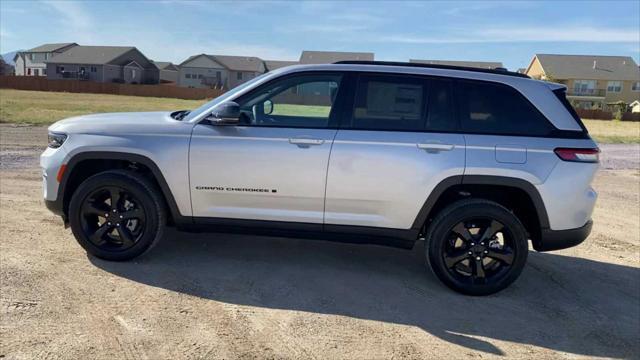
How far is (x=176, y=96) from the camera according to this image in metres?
56.0

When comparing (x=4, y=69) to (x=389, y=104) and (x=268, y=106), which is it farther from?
(x=389, y=104)

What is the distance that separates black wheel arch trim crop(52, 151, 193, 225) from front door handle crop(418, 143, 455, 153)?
2221 millimetres

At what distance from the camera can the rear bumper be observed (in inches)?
164

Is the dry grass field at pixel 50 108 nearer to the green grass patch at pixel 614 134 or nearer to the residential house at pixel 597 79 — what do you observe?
the green grass patch at pixel 614 134

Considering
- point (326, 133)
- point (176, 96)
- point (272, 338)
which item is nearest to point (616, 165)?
point (326, 133)

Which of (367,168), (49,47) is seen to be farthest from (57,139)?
(49,47)

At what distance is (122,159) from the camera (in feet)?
14.4

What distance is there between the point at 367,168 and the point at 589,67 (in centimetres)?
7610

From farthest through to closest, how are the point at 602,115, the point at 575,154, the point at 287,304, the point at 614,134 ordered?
the point at 602,115 → the point at 614,134 → the point at 575,154 → the point at 287,304

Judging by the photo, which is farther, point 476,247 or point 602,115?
point 602,115

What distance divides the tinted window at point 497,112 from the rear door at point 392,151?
14 centimetres

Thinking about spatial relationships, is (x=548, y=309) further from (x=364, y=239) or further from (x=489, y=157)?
(x=364, y=239)

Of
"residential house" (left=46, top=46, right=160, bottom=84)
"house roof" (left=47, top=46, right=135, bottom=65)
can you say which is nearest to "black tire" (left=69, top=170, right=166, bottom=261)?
"residential house" (left=46, top=46, right=160, bottom=84)

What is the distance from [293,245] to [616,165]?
11.8 metres
